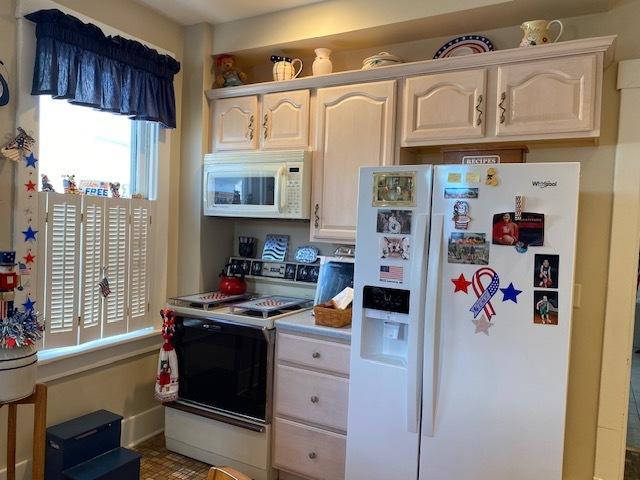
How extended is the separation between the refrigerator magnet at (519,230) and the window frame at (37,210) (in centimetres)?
208

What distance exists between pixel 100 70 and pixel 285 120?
41.0 inches

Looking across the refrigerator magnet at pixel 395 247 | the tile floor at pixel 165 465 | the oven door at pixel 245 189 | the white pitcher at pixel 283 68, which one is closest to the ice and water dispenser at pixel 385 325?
the refrigerator magnet at pixel 395 247

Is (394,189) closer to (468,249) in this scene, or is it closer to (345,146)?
(468,249)

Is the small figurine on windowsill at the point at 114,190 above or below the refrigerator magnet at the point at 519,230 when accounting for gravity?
above

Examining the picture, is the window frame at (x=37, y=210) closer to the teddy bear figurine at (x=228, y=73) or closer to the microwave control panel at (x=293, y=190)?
the teddy bear figurine at (x=228, y=73)

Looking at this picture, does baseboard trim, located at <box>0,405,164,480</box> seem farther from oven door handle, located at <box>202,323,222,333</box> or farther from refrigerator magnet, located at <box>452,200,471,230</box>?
refrigerator magnet, located at <box>452,200,471,230</box>

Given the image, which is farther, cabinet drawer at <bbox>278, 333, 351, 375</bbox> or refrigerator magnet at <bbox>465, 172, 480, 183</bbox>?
cabinet drawer at <bbox>278, 333, 351, 375</bbox>

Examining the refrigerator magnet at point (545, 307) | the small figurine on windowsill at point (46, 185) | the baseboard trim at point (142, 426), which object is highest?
the small figurine on windowsill at point (46, 185)

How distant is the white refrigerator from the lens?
1798mm

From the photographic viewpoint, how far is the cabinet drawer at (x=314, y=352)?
235 cm

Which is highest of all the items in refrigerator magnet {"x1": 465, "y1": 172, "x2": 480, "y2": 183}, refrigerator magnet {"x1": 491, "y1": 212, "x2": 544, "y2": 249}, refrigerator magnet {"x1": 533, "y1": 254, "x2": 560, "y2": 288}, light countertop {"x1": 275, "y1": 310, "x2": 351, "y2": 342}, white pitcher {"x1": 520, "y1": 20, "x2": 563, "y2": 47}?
white pitcher {"x1": 520, "y1": 20, "x2": 563, "y2": 47}

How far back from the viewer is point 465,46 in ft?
8.32

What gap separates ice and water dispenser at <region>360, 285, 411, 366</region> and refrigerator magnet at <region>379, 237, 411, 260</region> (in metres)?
0.15

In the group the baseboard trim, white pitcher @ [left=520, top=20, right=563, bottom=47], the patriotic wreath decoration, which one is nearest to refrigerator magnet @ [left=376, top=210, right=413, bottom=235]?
white pitcher @ [left=520, top=20, right=563, bottom=47]
